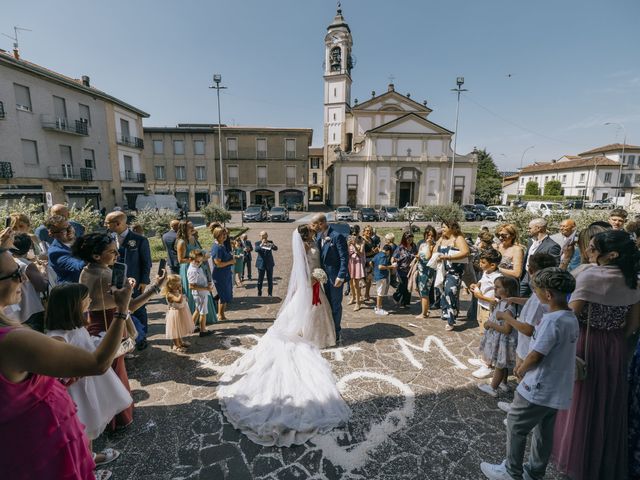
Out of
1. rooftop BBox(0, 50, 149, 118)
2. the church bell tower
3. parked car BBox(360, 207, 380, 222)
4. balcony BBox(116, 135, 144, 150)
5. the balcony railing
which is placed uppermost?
the church bell tower

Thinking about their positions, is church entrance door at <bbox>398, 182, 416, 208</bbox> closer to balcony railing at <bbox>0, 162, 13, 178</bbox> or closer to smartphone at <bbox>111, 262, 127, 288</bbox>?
balcony railing at <bbox>0, 162, 13, 178</bbox>

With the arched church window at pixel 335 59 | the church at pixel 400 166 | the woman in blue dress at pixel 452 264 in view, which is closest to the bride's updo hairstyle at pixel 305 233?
the woman in blue dress at pixel 452 264

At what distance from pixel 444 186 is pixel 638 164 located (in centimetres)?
3862

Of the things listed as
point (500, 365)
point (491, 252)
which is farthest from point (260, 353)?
point (491, 252)

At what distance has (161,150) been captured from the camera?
40000mm

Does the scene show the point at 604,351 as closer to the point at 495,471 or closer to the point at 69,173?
the point at 495,471

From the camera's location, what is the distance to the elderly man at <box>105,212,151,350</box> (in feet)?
15.5

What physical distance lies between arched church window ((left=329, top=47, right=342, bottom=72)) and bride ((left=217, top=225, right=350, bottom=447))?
154 feet

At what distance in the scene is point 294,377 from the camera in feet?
13.0

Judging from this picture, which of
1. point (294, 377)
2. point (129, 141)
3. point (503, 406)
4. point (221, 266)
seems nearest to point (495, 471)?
point (503, 406)

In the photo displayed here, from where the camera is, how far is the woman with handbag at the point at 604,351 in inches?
97.0

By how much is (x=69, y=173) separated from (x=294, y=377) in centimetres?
2858

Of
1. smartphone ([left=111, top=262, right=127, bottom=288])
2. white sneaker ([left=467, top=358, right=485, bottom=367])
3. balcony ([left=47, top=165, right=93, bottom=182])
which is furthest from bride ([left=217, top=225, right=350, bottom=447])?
balcony ([left=47, top=165, right=93, bottom=182])

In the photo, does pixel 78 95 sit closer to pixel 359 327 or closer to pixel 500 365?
pixel 359 327
